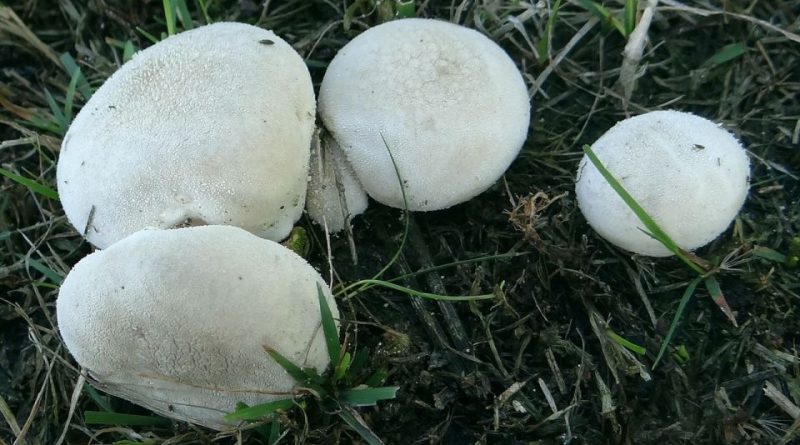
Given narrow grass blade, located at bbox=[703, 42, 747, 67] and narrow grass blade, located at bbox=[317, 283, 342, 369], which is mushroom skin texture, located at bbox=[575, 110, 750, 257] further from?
narrow grass blade, located at bbox=[317, 283, 342, 369]

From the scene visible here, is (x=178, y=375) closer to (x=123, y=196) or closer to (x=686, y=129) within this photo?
(x=123, y=196)

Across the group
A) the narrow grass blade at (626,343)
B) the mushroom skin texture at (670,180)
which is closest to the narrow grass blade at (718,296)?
the mushroom skin texture at (670,180)

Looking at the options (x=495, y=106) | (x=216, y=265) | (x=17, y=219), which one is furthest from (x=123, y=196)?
(x=495, y=106)

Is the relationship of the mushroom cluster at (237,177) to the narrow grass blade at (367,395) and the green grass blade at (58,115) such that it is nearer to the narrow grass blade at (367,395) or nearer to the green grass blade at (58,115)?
the narrow grass blade at (367,395)

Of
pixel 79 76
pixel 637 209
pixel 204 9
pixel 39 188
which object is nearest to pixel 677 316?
pixel 637 209

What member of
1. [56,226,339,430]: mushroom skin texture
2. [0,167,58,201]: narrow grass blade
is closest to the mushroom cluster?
[56,226,339,430]: mushroom skin texture

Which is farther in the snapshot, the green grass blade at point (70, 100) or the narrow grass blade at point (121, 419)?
the green grass blade at point (70, 100)
